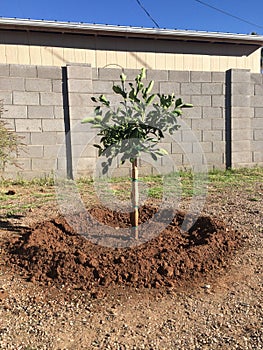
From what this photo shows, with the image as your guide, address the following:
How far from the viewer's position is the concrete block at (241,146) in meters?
6.91

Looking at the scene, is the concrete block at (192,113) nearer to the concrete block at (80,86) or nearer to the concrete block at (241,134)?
the concrete block at (241,134)

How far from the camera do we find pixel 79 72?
5.90 metres

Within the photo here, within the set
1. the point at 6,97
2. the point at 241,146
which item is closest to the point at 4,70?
the point at 6,97

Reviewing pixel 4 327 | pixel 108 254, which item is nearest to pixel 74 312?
pixel 4 327

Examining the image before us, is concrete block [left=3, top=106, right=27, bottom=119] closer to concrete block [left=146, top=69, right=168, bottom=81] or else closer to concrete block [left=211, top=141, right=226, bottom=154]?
concrete block [left=146, top=69, right=168, bottom=81]

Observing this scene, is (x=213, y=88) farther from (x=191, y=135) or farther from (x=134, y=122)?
(x=134, y=122)

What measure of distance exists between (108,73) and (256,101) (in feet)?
10.5

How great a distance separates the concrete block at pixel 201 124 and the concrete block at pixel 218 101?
0.37 meters

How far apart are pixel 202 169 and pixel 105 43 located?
155 inches

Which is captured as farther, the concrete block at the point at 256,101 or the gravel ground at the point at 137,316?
the concrete block at the point at 256,101

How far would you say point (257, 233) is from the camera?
329 cm

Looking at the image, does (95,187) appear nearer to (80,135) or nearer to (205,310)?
(80,135)

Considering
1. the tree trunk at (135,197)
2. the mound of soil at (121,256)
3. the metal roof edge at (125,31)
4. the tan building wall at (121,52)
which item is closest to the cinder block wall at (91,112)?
the metal roof edge at (125,31)

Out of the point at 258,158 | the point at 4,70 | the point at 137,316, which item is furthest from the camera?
the point at 258,158
